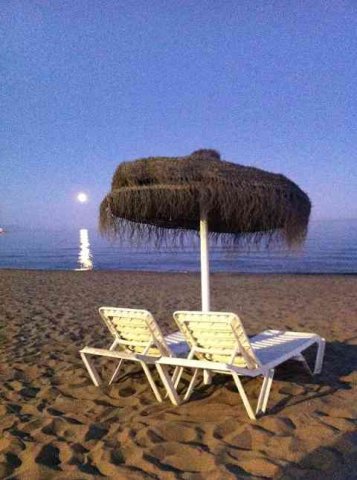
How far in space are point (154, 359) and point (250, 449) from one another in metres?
1.16

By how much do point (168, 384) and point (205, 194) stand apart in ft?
5.41

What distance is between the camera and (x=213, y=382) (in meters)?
4.53

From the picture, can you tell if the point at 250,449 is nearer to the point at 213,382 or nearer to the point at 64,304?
the point at 213,382

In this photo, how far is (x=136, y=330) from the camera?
4.23m

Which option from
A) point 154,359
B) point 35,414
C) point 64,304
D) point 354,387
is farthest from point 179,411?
point 64,304

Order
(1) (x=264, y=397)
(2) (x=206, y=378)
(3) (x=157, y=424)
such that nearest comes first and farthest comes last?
(3) (x=157, y=424) → (1) (x=264, y=397) → (2) (x=206, y=378)

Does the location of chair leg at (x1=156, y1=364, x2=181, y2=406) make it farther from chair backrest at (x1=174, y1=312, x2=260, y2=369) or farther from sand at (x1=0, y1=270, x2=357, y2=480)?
chair backrest at (x1=174, y1=312, x2=260, y2=369)

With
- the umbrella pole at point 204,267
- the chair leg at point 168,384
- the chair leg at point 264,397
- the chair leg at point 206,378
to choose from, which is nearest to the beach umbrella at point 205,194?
the umbrella pole at point 204,267

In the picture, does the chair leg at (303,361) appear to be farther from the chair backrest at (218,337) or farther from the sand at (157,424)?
the chair backrest at (218,337)

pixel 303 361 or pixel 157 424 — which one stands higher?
pixel 303 361

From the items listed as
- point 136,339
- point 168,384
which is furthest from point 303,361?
point 136,339

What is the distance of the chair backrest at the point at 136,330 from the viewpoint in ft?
13.1

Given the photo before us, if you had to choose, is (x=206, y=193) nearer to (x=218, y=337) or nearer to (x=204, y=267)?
(x=204, y=267)

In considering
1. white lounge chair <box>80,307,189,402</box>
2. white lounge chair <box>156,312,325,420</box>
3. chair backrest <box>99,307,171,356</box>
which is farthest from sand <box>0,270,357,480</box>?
chair backrest <box>99,307,171,356</box>
